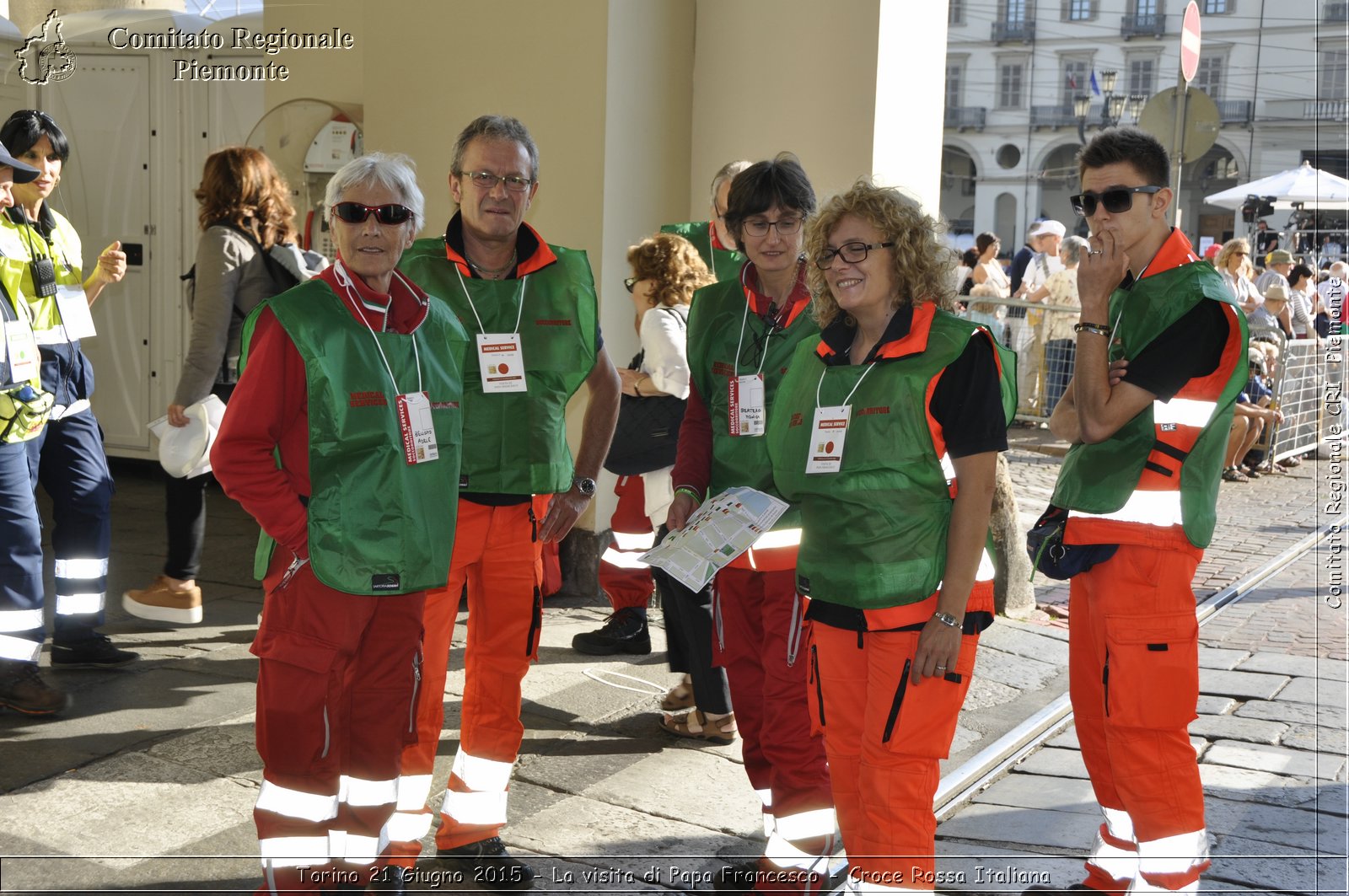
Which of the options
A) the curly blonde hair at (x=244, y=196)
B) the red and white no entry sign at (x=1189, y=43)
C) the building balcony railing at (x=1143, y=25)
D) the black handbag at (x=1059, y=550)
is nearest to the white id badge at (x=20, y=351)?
the curly blonde hair at (x=244, y=196)

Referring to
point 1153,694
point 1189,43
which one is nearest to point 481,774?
point 1153,694

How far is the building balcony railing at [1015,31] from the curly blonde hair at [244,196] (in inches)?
2557

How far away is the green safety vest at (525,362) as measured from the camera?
12.9 ft

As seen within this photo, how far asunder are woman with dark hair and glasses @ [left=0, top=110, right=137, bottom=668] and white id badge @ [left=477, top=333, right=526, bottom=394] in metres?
2.42

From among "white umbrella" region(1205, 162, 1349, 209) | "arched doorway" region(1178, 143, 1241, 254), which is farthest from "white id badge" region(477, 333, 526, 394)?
"arched doorway" region(1178, 143, 1241, 254)

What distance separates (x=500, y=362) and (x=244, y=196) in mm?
2704

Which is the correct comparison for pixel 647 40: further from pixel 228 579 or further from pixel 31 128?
pixel 228 579

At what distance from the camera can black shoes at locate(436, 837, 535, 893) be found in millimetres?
3820

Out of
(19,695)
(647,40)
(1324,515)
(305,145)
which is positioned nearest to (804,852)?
(19,695)

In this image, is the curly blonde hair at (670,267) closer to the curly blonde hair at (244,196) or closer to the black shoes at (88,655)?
the curly blonde hair at (244,196)

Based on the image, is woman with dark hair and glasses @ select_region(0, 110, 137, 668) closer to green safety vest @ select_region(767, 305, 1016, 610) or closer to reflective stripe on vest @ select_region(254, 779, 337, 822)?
reflective stripe on vest @ select_region(254, 779, 337, 822)

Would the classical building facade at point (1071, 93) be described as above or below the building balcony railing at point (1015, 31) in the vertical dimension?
below

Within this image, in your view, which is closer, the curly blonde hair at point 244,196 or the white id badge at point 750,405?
the white id badge at point 750,405

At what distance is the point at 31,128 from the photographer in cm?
541
